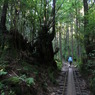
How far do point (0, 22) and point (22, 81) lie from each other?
6.64 m

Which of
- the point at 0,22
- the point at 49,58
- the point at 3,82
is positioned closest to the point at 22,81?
the point at 3,82

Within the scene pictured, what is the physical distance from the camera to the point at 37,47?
13070 millimetres

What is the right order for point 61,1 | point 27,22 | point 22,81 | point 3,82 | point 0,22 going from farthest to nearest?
point 61,1
point 27,22
point 0,22
point 22,81
point 3,82

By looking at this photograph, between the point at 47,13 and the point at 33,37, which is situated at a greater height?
the point at 47,13

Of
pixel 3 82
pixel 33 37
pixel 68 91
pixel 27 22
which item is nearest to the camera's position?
pixel 3 82

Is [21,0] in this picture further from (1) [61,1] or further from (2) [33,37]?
(1) [61,1]

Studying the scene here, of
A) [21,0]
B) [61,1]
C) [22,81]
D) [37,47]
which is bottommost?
[22,81]

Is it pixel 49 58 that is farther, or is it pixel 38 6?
pixel 49 58

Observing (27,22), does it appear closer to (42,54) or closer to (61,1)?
(42,54)

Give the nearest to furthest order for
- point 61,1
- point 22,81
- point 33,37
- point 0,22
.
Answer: point 22,81, point 0,22, point 33,37, point 61,1

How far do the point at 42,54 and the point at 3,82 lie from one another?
24.9 ft

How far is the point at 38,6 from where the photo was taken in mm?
12266

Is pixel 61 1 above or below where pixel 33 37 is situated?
above

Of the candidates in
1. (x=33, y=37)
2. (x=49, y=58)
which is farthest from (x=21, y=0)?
(x=49, y=58)
